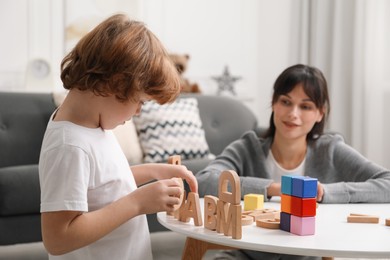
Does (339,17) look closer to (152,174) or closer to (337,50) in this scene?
(337,50)

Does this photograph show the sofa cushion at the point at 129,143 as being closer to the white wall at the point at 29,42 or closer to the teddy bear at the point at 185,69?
the white wall at the point at 29,42

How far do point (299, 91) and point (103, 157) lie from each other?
1149 mm

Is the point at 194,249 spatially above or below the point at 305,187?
below

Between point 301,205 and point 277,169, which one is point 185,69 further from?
point 301,205

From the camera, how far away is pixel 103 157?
1.35 m

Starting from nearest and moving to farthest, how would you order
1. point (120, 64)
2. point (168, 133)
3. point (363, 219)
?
point (120, 64)
point (363, 219)
point (168, 133)

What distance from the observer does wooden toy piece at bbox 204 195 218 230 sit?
146 cm

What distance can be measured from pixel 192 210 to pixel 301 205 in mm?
276

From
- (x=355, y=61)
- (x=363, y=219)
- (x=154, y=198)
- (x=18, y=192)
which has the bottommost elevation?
(x=18, y=192)

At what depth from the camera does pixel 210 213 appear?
147cm

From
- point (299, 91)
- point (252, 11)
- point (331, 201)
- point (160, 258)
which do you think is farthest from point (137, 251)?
point (252, 11)

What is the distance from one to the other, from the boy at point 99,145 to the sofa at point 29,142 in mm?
1578

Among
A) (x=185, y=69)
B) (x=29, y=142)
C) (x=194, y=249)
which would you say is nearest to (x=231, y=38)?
(x=185, y=69)

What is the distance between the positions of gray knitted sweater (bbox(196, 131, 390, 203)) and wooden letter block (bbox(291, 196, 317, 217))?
573 mm
